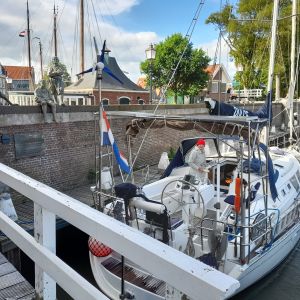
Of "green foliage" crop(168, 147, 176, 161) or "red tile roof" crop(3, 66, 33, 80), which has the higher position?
"red tile roof" crop(3, 66, 33, 80)

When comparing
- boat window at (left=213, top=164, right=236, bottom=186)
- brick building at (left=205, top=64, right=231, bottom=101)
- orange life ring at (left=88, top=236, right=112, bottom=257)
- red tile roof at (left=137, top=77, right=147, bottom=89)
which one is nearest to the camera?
orange life ring at (left=88, top=236, right=112, bottom=257)

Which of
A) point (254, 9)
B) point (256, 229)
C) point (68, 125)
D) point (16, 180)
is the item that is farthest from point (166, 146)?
point (254, 9)

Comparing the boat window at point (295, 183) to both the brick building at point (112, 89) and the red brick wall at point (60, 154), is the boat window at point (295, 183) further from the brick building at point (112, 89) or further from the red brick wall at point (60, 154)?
the brick building at point (112, 89)

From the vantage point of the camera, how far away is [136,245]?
1.36 metres

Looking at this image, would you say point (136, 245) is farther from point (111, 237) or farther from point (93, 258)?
point (93, 258)

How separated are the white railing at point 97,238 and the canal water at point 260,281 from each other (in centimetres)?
515

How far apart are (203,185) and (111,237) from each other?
20.6ft

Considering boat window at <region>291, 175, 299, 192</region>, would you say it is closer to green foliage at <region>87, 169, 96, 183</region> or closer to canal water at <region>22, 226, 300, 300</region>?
canal water at <region>22, 226, 300, 300</region>

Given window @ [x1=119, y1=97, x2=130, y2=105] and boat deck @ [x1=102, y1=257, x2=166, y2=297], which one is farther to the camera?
window @ [x1=119, y1=97, x2=130, y2=105]

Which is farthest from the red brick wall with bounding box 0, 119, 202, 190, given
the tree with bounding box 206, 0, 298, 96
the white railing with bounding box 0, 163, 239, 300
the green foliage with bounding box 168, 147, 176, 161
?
the tree with bounding box 206, 0, 298, 96

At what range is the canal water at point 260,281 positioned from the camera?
754 centimetres

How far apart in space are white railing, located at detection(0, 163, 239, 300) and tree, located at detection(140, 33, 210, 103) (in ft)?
105

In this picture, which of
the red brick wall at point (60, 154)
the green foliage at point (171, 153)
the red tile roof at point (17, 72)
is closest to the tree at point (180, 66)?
the green foliage at point (171, 153)

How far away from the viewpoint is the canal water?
7.54 metres
